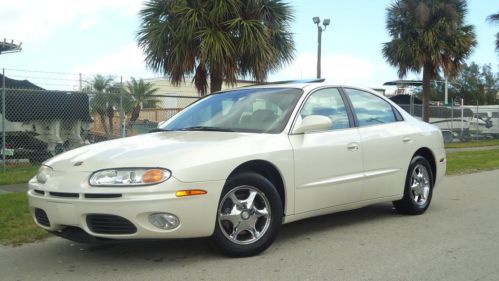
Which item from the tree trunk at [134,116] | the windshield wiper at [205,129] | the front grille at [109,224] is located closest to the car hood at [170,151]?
the windshield wiper at [205,129]

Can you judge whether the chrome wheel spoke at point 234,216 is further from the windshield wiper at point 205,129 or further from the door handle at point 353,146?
the door handle at point 353,146

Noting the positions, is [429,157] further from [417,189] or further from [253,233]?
[253,233]

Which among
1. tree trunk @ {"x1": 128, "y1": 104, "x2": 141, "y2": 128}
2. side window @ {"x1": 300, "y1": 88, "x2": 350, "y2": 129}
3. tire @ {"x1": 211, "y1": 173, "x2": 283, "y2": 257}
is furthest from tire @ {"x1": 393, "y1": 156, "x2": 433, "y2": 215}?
tree trunk @ {"x1": 128, "y1": 104, "x2": 141, "y2": 128}

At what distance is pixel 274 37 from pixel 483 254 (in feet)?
32.7

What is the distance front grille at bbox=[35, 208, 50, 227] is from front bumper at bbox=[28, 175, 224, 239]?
8 centimetres

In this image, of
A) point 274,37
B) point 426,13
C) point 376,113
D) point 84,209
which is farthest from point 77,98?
point 426,13

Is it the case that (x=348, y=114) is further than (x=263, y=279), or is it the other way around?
(x=348, y=114)

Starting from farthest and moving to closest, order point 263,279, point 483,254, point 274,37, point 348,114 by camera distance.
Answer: point 274,37 → point 348,114 → point 483,254 → point 263,279

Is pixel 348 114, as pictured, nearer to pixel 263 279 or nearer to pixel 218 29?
pixel 263 279

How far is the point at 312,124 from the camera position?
527 cm

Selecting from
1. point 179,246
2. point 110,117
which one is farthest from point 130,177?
point 110,117

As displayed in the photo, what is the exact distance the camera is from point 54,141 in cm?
1285

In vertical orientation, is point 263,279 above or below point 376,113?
below

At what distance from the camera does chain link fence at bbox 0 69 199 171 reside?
1229cm
